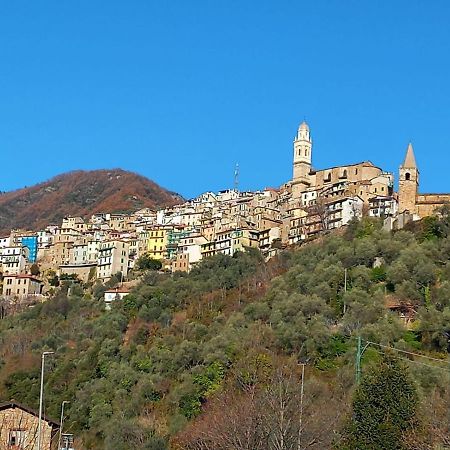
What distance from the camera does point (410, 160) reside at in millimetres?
77250

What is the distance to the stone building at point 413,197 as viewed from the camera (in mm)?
73562

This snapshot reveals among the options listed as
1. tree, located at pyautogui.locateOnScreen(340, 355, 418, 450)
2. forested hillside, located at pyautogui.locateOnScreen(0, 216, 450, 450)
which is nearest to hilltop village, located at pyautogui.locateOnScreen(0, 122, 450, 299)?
forested hillside, located at pyautogui.locateOnScreen(0, 216, 450, 450)

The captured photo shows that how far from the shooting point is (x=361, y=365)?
45.6 meters

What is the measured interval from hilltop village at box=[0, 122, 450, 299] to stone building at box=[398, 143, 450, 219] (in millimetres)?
76

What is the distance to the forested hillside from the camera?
3391 cm

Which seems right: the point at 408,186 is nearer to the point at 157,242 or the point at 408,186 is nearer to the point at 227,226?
the point at 227,226

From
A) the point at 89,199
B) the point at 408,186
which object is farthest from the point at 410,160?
the point at 89,199

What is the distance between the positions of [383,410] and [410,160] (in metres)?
45.6

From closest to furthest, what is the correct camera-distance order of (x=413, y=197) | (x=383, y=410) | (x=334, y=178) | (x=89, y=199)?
(x=383, y=410) → (x=413, y=197) → (x=334, y=178) → (x=89, y=199)

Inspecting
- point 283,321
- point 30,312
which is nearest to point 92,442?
point 283,321

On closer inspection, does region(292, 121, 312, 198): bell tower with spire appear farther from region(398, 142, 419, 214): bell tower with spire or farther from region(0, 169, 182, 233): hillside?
region(0, 169, 182, 233): hillside

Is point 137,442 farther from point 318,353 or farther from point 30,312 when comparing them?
point 30,312

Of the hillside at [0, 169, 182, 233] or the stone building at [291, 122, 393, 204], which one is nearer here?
the stone building at [291, 122, 393, 204]

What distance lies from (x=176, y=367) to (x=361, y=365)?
15.5m
